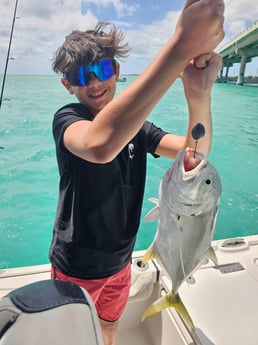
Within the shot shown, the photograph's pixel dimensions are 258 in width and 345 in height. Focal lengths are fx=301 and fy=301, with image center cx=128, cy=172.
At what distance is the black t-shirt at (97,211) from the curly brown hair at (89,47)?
0.18 m

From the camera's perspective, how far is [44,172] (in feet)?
14.6

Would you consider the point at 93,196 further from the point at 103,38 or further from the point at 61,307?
the point at 103,38

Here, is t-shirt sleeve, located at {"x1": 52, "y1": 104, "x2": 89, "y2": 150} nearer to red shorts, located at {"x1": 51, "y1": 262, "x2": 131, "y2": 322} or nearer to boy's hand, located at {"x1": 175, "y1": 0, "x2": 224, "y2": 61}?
boy's hand, located at {"x1": 175, "y1": 0, "x2": 224, "y2": 61}

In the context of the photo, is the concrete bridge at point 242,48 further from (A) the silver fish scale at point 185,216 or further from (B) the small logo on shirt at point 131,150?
(A) the silver fish scale at point 185,216

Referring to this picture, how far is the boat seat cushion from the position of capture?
2.14 ft

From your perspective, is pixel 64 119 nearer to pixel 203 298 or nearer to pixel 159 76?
pixel 159 76

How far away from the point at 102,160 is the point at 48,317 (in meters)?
0.39

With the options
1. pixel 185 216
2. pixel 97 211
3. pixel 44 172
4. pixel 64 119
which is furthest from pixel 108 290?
pixel 44 172

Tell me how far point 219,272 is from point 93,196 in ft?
2.91

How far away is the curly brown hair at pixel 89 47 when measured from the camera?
1.04 m

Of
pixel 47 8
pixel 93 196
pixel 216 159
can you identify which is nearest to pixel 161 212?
pixel 93 196

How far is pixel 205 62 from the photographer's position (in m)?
0.72

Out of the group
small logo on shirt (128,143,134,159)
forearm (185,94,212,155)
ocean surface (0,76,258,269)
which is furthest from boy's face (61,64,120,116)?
ocean surface (0,76,258,269)

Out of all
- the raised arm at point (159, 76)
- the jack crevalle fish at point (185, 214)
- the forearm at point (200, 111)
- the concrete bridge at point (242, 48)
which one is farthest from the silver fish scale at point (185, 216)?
the concrete bridge at point (242, 48)
